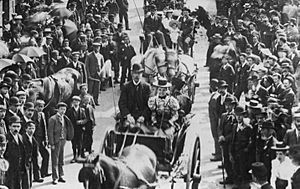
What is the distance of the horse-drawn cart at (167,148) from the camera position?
11930 millimetres

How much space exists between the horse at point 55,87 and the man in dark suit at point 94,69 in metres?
0.17

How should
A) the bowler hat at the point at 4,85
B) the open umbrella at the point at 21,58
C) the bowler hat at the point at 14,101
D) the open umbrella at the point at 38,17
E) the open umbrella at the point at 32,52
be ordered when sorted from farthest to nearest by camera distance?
the open umbrella at the point at 38,17 < the open umbrella at the point at 32,52 < the open umbrella at the point at 21,58 < the bowler hat at the point at 4,85 < the bowler hat at the point at 14,101

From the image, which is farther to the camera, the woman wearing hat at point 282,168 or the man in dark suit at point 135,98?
the man in dark suit at point 135,98

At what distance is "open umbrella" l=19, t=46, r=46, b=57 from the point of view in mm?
14291

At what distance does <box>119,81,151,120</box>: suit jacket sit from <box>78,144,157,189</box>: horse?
1.19 m

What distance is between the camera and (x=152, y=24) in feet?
51.9

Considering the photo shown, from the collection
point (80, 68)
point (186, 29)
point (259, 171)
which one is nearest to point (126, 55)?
point (80, 68)

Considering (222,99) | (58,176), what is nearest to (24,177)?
(58,176)

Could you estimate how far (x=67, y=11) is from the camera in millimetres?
15820

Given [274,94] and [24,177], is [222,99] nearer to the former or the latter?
[274,94]

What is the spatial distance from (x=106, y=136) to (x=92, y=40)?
3.38m

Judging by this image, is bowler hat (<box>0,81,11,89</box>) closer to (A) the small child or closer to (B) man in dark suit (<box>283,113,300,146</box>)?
(A) the small child

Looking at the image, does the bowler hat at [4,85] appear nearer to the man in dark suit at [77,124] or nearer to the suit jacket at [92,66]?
the man in dark suit at [77,124]

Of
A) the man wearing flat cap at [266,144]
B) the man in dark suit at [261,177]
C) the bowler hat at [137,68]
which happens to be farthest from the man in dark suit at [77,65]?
the man in dark suit at [261,177]
